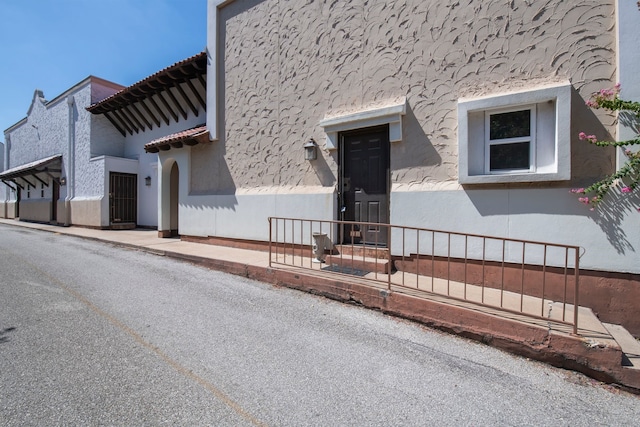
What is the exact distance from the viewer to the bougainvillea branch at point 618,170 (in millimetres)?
3916

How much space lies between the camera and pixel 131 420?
2.22 metres

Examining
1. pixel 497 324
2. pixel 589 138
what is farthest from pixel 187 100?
pixel 497 324

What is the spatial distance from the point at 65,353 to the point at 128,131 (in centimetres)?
1440

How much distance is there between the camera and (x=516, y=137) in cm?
489

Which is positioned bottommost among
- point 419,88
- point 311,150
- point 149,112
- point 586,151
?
point 586,151

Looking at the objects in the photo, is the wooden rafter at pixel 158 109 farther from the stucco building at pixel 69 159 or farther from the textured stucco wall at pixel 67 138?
the textured stucco wall at pixel 67 138

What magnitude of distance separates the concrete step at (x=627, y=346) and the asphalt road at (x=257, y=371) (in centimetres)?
34

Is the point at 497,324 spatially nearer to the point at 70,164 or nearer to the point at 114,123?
the point at 114,123

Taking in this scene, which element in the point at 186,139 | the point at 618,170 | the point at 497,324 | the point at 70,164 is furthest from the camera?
the point at 70,164

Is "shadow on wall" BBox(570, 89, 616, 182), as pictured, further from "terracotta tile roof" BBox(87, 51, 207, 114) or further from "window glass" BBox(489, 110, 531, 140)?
"terracotta tile roof" BBox(87, 51, 207, 114)

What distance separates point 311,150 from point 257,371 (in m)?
4.86

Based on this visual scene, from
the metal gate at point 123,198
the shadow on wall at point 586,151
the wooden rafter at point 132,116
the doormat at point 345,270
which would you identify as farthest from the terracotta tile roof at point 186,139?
the shadow on wall at point 586,151

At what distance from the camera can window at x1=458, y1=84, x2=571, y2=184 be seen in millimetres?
4367

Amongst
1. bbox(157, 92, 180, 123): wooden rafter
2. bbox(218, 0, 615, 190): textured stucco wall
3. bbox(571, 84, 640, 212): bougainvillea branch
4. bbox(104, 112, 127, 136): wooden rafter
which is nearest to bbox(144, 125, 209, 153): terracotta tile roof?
bbox(218, 0, 615, 190): textured stucco wall
